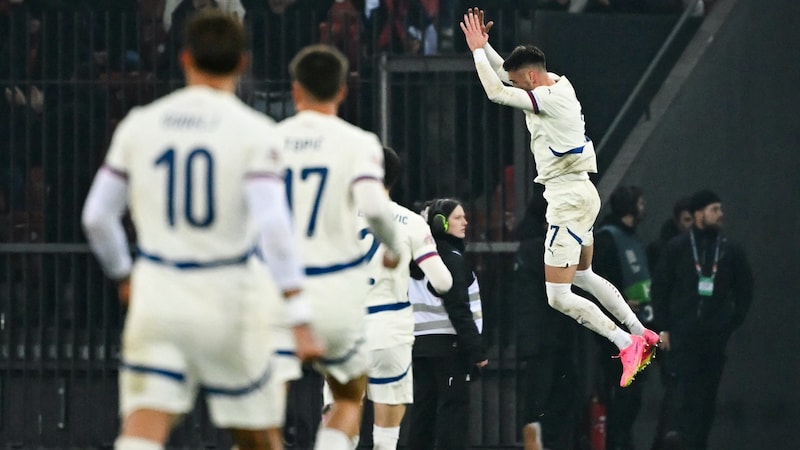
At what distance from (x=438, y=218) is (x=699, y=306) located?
11.3ft

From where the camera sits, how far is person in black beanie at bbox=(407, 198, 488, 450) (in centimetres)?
1263

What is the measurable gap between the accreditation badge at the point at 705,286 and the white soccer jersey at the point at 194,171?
9129mm

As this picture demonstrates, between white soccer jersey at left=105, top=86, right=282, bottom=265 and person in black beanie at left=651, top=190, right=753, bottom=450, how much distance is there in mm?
8985

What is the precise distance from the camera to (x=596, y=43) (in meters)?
14.9

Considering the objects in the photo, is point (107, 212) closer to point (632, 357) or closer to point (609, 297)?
point (632, 357)

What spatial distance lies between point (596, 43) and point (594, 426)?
3228mm

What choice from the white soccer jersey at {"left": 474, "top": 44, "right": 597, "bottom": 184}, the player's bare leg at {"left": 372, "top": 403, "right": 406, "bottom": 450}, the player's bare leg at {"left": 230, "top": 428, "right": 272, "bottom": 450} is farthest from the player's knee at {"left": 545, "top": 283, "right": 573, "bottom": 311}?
the player's bare leg at {"left": 230, "top": 428, "right": 272, "bottom": 450}

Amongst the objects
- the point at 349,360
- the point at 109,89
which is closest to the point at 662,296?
the point at 109,89

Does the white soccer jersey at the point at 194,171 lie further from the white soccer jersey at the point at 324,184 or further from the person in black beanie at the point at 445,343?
the person in black beanie at the point at 445,343

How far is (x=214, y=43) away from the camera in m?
6.48

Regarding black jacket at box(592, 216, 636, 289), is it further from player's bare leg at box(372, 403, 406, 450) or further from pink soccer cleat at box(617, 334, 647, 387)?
player's bare leg at box(372, 403, 406, 450)

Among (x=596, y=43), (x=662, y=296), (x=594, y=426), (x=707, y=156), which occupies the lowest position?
(x=594, y=426)

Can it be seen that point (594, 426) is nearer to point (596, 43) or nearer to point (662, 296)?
point (662, 296)

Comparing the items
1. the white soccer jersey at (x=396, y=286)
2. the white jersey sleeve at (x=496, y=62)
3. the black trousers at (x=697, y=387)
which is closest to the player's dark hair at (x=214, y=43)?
the white soccer jersey at (x=396, y=286)
